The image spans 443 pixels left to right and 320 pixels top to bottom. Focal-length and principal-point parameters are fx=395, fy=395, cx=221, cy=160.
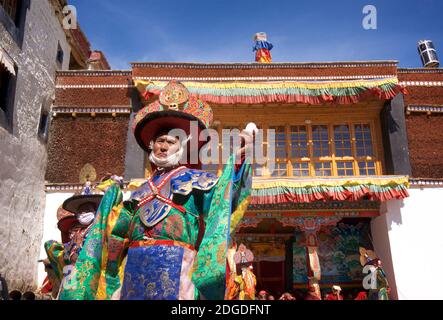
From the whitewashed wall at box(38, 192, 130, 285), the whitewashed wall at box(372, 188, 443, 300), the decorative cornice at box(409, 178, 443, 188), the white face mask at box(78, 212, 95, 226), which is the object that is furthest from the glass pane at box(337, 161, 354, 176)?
the white face mask at box(78, 212, 95, 226)

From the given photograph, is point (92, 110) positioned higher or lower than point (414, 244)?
higher

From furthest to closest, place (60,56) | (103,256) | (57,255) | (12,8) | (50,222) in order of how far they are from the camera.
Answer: (60,56) → (50,222) → (12,8) → (57,255) → (103,256)

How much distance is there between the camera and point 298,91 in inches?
453

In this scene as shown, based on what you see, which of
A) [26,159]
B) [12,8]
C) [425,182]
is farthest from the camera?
[425,182]

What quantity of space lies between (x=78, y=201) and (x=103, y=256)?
8.82 feet

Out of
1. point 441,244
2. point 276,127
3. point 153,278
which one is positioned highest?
point 276,127

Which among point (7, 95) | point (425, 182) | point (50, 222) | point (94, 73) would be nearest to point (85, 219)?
point (7, 95)

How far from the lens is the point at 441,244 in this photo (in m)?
10.5

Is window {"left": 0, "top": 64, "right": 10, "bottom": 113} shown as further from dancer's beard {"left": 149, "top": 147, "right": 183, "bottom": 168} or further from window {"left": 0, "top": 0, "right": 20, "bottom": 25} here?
dancer's beard {"left": 149, "top": 147, "right": 183, "bottom": 168}

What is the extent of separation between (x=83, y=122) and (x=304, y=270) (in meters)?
8.38

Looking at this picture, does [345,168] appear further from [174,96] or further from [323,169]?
[174,96]

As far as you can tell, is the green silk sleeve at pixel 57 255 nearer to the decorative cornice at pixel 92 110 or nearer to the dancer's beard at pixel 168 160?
the dancer's beard at pixel 168 160
